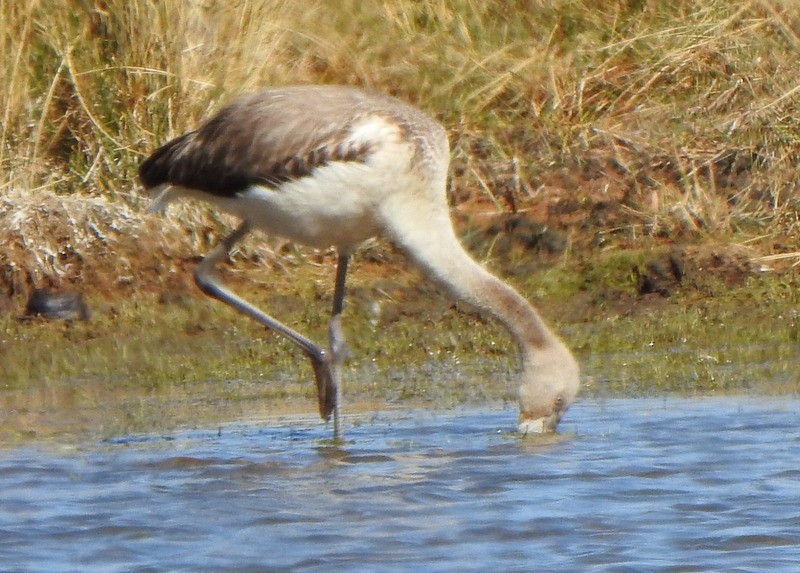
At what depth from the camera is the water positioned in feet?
16.2

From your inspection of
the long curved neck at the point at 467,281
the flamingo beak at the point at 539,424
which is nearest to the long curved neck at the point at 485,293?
the long curved neck at the point at 467,281

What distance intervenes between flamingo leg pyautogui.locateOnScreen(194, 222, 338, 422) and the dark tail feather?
0.41m

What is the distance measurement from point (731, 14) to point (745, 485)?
5.48 metres

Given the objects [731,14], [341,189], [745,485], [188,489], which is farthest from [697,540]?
[731,14]

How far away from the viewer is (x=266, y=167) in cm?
673

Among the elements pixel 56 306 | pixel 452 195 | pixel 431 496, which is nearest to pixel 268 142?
pixel 431 496

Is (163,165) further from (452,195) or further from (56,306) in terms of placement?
(452,195)

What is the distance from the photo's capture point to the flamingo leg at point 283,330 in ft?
22.7

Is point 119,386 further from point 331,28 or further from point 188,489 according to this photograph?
point 331,28

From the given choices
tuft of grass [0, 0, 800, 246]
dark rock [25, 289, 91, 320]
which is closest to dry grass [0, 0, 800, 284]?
tuft of grass [0, 0, 800, 246]

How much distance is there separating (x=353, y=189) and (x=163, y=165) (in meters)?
1.01

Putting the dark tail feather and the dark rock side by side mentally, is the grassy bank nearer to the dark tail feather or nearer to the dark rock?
the dark rock

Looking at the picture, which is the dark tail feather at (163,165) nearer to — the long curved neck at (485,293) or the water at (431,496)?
the water at (431,496)

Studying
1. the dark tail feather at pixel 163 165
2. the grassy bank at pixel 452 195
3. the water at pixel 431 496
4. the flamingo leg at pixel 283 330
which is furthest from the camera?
the grassy bank at pixel 452 195
